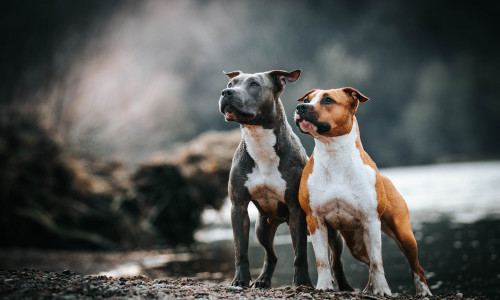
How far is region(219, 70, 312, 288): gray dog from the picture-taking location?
7.37 meters

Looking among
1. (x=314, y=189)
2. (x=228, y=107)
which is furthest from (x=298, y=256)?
(x=228, y=107)

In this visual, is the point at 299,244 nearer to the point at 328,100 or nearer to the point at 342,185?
the point at 342,185

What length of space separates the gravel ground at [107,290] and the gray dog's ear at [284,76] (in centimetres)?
341

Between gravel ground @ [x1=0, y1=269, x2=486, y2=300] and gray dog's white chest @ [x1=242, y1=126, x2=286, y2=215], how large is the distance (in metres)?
1.54

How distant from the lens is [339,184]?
668cm

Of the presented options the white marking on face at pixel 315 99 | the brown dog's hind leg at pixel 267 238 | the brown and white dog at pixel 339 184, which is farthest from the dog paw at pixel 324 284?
the white marking on face at pixel 315 99

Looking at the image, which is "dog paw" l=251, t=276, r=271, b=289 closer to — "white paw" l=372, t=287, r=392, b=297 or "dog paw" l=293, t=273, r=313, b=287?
"dog paw" l=293, t=273, r=313, b=287

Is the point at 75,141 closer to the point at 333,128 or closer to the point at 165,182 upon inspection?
the point at 165,182

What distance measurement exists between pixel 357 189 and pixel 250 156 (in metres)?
1.93

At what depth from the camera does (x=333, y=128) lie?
667 centimetres

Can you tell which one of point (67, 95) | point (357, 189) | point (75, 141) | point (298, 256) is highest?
point (67, 95)

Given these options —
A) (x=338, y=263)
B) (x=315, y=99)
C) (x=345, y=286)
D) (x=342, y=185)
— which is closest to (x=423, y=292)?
(x=345, y=286)

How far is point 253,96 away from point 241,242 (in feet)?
7.74

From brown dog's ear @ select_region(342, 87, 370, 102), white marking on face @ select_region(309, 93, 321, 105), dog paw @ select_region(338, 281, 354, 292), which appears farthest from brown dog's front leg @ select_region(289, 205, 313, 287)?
brown dog's ear @ select_region(342, 87, 370, 102)
